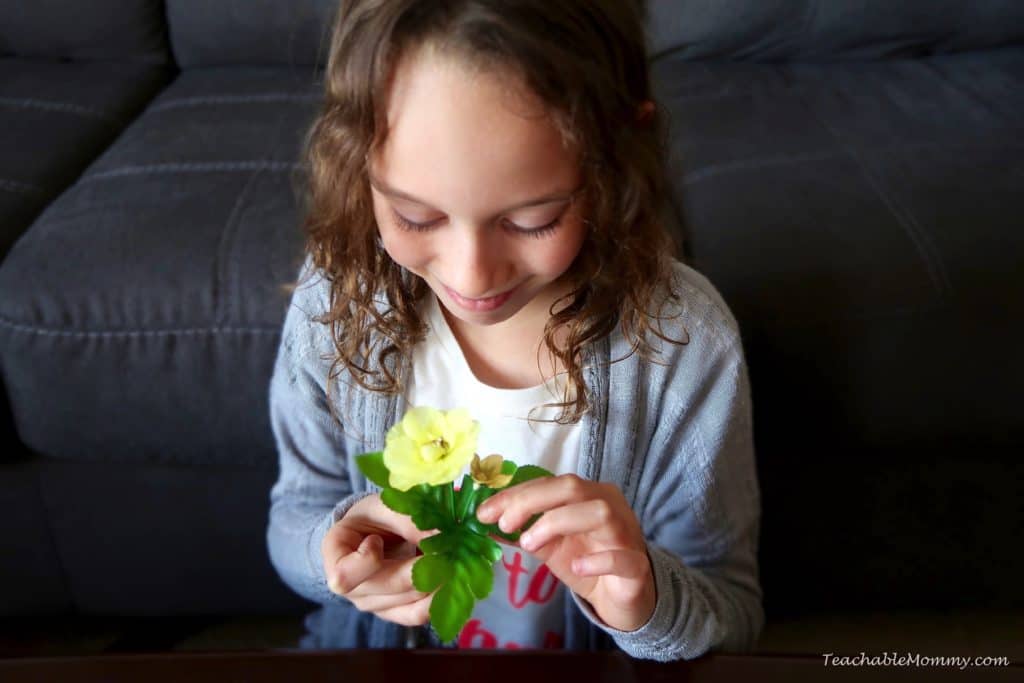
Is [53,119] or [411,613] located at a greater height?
[53,119]

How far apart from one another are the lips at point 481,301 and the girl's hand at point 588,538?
123 mm

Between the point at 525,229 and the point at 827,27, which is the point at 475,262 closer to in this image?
the point at 525,229

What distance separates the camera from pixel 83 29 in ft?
4.85

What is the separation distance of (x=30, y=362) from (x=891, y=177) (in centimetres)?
98

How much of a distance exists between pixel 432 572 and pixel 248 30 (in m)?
1.18

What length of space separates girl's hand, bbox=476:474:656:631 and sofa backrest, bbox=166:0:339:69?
1.06 meters

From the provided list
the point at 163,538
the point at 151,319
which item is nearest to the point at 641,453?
the point at 151,319

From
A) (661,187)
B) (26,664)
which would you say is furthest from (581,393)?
(26,664)

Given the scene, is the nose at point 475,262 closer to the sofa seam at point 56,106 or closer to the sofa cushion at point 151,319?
the sofa cushion at point 151,319

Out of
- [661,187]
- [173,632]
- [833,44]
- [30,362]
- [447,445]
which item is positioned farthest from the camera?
[833,44]

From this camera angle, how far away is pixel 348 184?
0.61 m

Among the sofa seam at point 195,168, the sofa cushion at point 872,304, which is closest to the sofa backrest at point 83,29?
the sofa seam at point 195,168

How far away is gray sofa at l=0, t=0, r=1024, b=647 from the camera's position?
0.92 metres

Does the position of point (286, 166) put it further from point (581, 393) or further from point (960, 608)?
point (960, 608)
